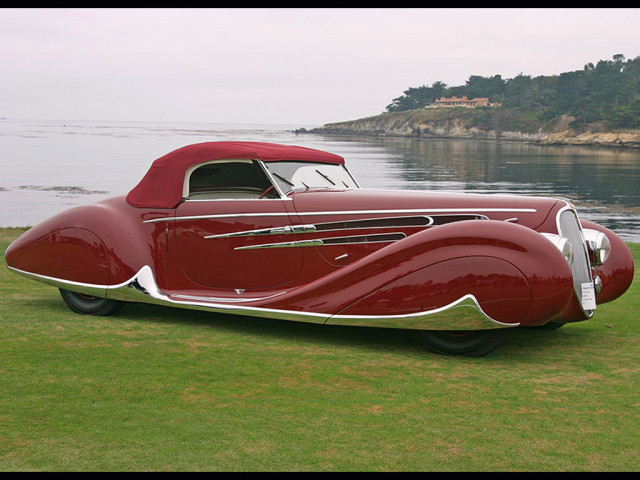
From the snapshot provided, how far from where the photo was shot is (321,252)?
669 cm

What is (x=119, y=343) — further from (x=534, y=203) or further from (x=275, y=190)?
(x=534, y=203)

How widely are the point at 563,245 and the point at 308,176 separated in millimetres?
2686

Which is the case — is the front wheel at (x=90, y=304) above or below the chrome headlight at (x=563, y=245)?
below

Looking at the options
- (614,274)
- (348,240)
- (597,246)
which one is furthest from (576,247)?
(348,240)

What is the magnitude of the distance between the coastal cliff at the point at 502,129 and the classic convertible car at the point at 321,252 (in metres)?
120

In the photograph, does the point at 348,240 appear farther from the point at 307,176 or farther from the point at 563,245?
the point at 563,245

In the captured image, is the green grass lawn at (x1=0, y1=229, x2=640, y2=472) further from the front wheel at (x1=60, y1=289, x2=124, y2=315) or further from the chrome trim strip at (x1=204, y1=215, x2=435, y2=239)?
the chrome trim strip at (x1=204, y1=215, x2=435, y2=239)

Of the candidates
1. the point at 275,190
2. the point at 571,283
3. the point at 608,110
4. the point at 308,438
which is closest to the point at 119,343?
the point at 275,190

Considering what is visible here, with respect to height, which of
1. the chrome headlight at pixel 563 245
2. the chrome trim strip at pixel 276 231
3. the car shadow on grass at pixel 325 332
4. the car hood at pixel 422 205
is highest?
the car hood at pixel 422 205

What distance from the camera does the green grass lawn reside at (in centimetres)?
392

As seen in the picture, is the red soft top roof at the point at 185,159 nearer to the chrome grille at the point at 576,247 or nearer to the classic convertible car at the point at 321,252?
the classic convertible car at the point at 321,252

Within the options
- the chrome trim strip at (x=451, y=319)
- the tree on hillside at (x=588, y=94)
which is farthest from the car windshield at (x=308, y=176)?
the tree on hillside at (x=588, y=94)

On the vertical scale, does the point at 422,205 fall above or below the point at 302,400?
above

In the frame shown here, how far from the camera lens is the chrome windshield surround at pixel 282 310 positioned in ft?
19.0
